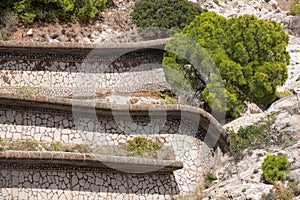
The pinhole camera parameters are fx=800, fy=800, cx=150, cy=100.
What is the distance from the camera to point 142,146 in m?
24.7

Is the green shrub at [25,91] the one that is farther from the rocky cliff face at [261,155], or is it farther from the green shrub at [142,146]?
the rocky cliff face at [261,155]

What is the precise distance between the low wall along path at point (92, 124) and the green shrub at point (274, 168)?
2666 millimetres

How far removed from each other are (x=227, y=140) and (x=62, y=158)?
17.4ft

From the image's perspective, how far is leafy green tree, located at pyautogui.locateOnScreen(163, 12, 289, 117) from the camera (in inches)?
1024

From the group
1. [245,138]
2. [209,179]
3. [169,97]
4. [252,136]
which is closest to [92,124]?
[169,97]

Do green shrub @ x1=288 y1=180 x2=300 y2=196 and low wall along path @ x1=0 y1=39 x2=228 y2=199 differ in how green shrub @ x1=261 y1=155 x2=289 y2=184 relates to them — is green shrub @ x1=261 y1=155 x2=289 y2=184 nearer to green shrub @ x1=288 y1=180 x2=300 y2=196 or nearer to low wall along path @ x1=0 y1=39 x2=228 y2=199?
green shrub @ x1=288 y1=180 x2=300 y2=196

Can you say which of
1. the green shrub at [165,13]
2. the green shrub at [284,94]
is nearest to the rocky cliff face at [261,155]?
the green shrub at [284,94]

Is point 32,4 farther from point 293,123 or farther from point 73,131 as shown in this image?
point 293,123

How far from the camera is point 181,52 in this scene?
87.7ft

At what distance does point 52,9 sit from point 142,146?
758 cm

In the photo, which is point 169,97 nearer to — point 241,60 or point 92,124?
point 241,60

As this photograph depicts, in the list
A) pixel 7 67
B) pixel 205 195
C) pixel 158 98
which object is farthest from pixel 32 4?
pixel 205 195

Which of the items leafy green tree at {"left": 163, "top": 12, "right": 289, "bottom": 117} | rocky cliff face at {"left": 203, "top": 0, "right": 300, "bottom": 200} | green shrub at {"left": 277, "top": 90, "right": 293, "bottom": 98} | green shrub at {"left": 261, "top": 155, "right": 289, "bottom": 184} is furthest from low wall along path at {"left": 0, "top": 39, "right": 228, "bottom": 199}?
green shrub at {"left": 277, "top": 90, "right": 293, "bottom": 98}

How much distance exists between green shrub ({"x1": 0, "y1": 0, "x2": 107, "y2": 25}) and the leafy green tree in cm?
456
